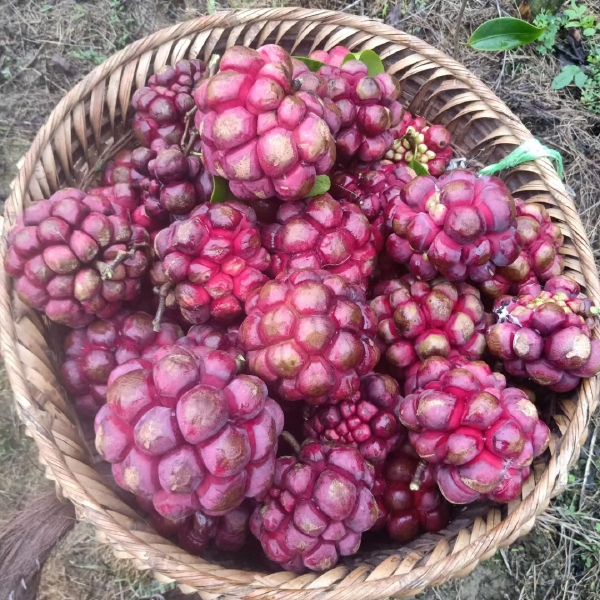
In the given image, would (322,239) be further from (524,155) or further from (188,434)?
(524,155)

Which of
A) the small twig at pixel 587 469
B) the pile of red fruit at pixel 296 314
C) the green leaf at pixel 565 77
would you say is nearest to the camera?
the pile of red fruit at pixel 296 314

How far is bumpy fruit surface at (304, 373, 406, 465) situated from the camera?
5.00 ft

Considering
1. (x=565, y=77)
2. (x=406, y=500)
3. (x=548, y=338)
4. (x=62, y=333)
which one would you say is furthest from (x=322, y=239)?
(x=565, y=77)

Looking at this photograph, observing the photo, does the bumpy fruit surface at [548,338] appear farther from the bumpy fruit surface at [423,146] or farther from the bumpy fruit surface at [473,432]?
the bumpy fruit surface at [423,146]

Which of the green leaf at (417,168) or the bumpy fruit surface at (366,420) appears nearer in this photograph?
the bumpy fruit surface at (366,420)

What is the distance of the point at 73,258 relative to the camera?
4.99 feet

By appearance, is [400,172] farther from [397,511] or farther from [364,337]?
[397,511]

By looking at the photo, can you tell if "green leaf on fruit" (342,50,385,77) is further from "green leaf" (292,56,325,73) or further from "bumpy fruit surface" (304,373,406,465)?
"bumpy fruit surface" (304,373,406,465)

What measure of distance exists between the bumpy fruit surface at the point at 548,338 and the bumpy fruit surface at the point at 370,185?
0.48 m

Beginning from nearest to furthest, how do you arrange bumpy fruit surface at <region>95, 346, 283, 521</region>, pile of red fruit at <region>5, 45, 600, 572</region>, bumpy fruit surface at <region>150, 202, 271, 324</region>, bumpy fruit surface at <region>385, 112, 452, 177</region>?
bumpy fruit surface at <region>95, 346, 283, 521</region> → pile of red fruit at <region>5, 45, 600, 572</region> → bumpy fruit surface at <region>150, 202, 271, 324</region> → bumpy fruit surface at <region>385, 112, 452, 177</region>

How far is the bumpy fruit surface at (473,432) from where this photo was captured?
1.38 m

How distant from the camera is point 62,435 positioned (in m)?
1.51

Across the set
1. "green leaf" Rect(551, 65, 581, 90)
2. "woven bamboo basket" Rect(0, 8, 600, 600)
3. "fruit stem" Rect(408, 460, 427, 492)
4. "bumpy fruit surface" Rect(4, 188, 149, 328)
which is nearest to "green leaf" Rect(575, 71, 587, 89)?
"green leaf" Rect(551, 65, 581, 90)

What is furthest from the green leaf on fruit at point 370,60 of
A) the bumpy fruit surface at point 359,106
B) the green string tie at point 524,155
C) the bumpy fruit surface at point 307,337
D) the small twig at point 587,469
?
the small twig at point 587,469
